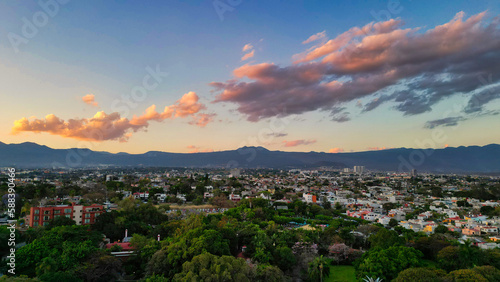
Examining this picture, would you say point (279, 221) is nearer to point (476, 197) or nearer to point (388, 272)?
point (388, 272)

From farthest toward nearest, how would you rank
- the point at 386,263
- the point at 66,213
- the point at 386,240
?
the point at 66,213, the point at 386,240, the point at 386,263

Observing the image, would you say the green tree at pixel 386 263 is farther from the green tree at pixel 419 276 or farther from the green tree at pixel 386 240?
the green tree at pixel 419 276

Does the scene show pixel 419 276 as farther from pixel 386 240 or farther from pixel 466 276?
pixel 386 240

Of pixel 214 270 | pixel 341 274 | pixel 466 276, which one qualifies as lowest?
pixel 341 274

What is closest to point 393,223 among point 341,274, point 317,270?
point 341,274

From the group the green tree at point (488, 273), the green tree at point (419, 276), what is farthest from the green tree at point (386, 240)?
the green tree at point (419, 276)

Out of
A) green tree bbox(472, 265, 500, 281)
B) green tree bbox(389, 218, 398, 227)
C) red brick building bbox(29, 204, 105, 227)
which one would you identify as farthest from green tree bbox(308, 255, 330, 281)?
green tree bbox(389, 218, 398, 227)

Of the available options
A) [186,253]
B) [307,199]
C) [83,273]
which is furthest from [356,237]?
[307,199]
